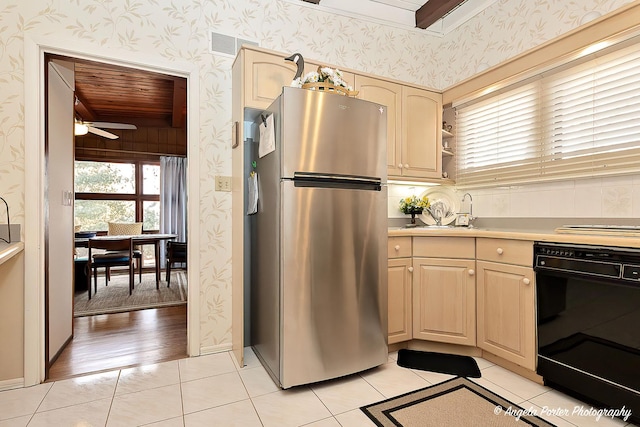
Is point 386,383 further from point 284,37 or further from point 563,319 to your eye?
point 284,37

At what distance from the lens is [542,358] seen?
1.80 metres

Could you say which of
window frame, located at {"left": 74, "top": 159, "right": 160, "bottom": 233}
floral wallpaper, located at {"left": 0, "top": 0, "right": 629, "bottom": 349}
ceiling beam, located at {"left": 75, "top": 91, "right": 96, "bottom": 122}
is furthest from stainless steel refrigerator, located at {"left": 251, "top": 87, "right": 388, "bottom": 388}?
window frame, located at {"left": 74, "top": 159, "right": 160, "bottom": 233}

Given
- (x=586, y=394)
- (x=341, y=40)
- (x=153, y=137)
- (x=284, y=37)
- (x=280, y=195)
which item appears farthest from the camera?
(x=153, y=137)

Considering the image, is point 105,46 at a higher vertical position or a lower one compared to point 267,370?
higher

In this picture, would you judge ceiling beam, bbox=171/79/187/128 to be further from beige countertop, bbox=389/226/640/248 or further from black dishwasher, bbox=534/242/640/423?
black dishwasher, bbox=534/242/640/423

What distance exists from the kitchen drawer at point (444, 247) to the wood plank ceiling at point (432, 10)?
2000 mm

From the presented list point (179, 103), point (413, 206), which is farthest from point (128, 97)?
point (413, 206)

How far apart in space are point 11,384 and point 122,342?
75 cm

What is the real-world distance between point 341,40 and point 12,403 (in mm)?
3355

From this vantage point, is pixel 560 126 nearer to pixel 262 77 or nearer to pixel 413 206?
pixel 413 206

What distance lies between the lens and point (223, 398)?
1766 mm

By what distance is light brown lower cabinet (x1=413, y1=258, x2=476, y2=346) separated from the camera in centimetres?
218

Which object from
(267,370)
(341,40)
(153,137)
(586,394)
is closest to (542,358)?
(586,394)

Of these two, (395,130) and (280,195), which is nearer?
(280,195)
